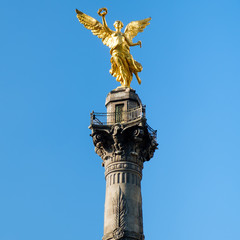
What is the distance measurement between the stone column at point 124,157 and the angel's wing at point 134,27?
208 inches

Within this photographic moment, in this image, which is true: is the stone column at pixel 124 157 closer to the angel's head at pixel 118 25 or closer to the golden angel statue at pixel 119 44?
the golden angel statue at pixel 119 44

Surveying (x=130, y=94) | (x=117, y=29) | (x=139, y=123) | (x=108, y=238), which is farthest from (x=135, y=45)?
(x=108, y=238)

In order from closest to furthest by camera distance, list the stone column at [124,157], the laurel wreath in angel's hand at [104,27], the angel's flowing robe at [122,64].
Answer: the stone column at [124,157] → the angel's flowing robe at [122,64] → the laurel wreath in angel's hand at [104,27]

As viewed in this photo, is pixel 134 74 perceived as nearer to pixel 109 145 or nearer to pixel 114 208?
pixel 109 145

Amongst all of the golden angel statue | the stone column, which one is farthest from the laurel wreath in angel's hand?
the stone column

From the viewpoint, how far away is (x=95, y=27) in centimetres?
4300

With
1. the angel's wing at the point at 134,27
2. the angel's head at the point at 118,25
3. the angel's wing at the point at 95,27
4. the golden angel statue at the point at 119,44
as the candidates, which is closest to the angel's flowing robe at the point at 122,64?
the golden angel statue at the point at 119,44

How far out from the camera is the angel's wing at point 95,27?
4225 cm

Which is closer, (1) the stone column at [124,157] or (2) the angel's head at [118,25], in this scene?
(1) the stone column at [124,157]

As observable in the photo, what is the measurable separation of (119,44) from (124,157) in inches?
332

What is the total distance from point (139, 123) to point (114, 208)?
5530mm

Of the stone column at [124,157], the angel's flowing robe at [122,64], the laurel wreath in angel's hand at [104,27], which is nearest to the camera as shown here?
the stone column at [124,157]

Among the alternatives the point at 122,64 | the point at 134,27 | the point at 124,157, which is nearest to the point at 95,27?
the point at 134,27

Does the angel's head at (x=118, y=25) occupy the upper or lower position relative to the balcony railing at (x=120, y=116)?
upper
